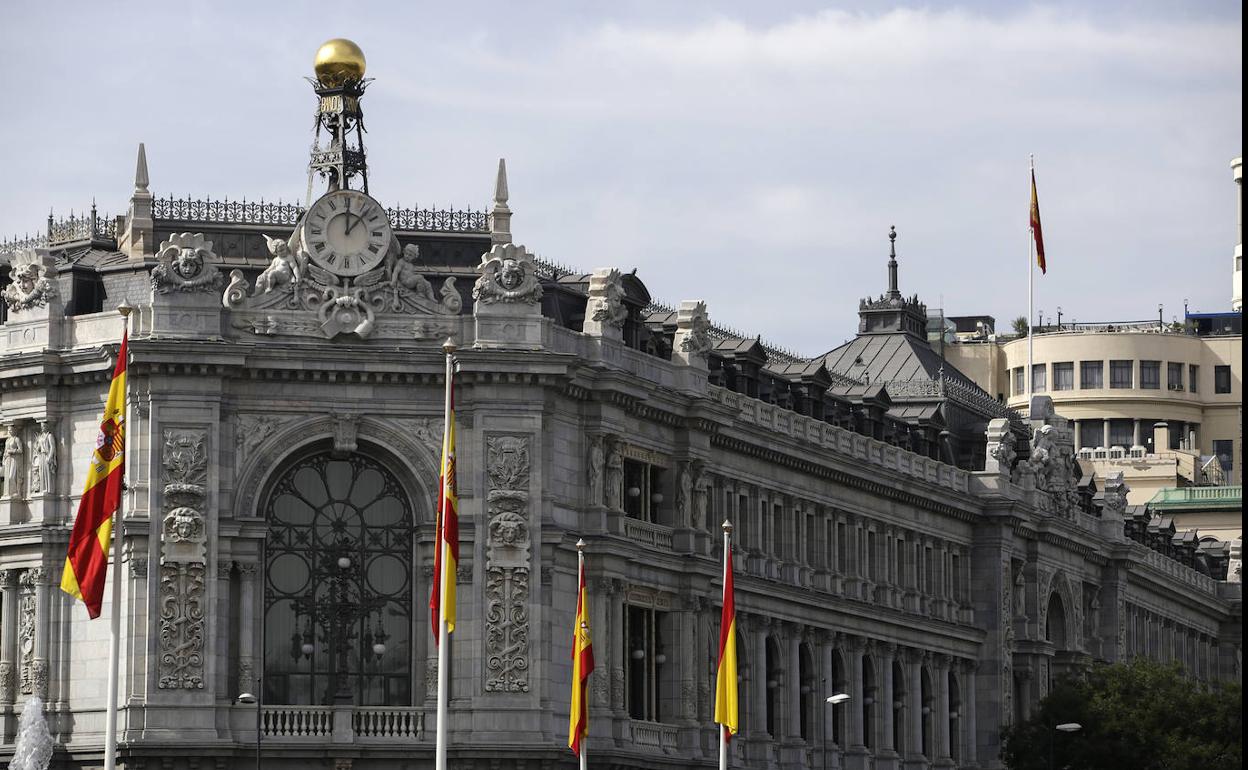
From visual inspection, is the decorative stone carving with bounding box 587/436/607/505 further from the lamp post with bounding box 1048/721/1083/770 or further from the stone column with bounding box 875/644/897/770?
the stone column with bounding box 875/644/897/770

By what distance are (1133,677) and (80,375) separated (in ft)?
168

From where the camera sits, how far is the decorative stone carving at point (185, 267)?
101 metres

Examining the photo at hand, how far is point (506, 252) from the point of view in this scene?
340ft

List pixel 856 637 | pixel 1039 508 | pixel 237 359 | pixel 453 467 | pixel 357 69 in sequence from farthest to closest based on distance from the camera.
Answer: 1. pixel 1039 508
2. pixel 856 637
3. pixel 357 69
4. pixel 237 359
5. pixel 453 467

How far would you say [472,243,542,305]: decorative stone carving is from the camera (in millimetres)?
103500

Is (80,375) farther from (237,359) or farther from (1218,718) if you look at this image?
(1218,718)

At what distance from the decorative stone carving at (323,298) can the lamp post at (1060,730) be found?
3620 cm

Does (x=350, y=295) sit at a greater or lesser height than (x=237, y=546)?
greater

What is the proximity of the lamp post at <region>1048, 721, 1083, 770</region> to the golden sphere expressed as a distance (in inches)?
1535

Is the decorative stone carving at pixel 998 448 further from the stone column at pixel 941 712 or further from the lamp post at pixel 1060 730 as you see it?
the lamp post at pixel 1060 730

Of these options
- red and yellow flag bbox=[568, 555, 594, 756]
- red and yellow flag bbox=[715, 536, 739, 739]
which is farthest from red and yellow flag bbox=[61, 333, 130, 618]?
red and yellow flag bbox=[715, 536, 739, 739]

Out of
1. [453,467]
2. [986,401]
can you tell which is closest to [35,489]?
[453,467]

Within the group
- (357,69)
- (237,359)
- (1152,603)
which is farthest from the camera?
(1152,603)

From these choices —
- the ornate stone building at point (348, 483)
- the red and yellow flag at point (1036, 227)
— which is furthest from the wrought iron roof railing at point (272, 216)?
the red and yellow flag at point (1036, 227)
